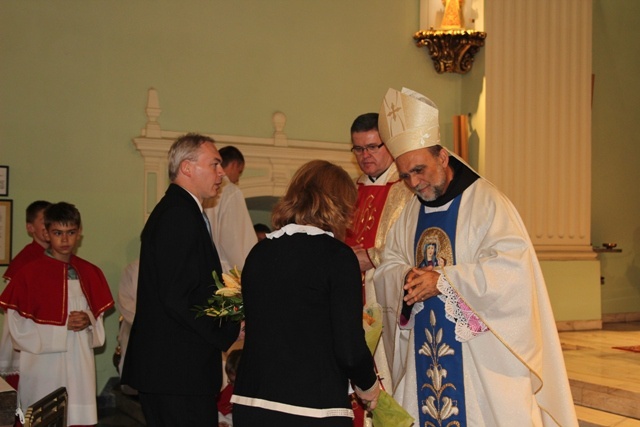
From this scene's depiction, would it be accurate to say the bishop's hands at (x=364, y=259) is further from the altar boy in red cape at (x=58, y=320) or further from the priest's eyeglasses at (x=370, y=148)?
the altar boy in red cape at (x=58, y=320)

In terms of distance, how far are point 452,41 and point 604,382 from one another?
407cm

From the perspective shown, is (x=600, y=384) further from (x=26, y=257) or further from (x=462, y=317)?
(x=26, y=257)

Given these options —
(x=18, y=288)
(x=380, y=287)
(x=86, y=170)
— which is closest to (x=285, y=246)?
(x=380, y=287)

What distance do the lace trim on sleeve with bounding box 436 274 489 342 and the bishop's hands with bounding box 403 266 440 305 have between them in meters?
0.09

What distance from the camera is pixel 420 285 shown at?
3143 mm

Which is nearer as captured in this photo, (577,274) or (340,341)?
(340,341)

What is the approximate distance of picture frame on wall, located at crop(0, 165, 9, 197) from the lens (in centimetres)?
671

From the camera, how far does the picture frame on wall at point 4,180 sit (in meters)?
6.71

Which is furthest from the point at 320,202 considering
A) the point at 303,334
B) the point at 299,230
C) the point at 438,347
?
the point at 438,347

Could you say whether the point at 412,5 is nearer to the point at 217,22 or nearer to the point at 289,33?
the point at 289,33

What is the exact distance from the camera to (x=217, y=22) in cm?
761

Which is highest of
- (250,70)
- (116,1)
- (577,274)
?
(116,1)

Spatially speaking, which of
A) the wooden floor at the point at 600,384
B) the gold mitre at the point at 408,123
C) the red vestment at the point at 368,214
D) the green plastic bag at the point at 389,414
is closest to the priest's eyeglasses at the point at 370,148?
the red vestment at the point at 368,214

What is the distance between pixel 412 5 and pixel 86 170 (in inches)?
150
